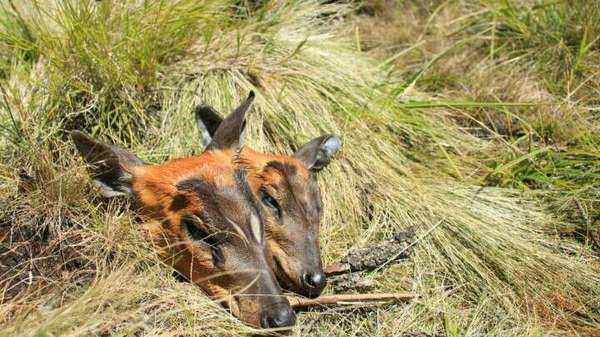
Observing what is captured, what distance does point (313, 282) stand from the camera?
4.19m

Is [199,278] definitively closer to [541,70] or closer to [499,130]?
[499,130]

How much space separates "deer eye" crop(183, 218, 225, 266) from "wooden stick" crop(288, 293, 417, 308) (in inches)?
19.2

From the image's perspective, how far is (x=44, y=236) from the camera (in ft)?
13.6

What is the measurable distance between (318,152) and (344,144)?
1.18 ft

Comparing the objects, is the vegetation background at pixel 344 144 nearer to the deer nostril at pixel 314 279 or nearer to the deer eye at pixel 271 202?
the deer nostril at pixel 314 279

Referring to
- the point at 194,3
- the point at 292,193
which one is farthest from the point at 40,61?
the point at 292,193

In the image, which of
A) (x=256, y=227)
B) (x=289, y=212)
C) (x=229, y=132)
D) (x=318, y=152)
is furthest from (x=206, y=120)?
(x=256, y=227)

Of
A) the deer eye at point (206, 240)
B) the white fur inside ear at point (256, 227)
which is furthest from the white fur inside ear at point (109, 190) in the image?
the white fur inside ear at point (256, 227)

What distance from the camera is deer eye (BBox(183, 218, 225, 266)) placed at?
12.8ft

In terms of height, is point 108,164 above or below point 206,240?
above

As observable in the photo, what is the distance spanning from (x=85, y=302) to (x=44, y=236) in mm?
851

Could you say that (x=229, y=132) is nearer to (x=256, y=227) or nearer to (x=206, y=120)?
(x=206, y=120)

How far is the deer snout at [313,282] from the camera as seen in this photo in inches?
165

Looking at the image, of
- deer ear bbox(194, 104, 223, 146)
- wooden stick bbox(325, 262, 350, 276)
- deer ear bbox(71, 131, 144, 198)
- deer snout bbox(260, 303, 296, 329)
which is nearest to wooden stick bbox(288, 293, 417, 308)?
wooden stick bbox(325, 262, 350, 276)
